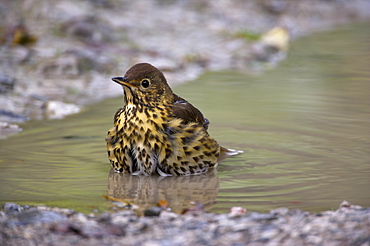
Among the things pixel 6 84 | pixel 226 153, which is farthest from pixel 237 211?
pixel 6 84

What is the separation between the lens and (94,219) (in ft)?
13.6

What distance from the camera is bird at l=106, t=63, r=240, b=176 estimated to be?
5383mm

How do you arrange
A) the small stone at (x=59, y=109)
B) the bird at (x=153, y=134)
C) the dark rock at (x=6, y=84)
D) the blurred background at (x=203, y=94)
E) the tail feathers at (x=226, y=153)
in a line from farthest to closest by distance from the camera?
the dark rock at (x=6, y=84)
the small stone at (x=59, y=109)
the tail feathers at (x=226, y=153)
the bird at (x=153, y=134)
the blurred background at (x=203, y=94)

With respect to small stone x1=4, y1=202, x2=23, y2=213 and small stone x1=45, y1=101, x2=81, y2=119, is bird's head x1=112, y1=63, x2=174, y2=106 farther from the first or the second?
small stone x1=45, y1=101, x2=81, y2=119

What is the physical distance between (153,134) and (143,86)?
459 mm

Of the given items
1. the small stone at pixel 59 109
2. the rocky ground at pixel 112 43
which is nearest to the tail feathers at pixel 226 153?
the rocky ground at pixel 112 43

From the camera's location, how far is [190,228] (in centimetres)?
389

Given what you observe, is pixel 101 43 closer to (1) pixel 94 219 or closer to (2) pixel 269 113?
(2) pixel 269 113

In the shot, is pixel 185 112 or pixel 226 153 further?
pixel 226 153

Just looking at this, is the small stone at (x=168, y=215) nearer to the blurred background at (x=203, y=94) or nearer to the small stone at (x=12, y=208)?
the blurred background at (x=203, y=94)

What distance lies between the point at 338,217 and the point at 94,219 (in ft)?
5.04

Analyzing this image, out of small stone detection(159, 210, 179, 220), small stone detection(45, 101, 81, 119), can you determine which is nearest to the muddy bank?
small stone detection(159, 210, 179, 220)

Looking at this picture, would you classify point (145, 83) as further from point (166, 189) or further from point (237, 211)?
point (237, 211)

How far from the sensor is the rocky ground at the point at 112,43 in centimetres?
903
